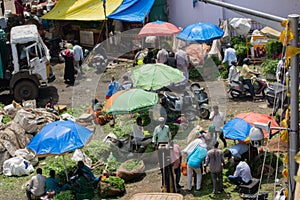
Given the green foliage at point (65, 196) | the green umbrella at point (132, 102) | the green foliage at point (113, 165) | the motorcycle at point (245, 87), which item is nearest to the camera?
the green foliage at point (65, 196)

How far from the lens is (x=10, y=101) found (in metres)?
19.7

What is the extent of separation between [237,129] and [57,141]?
399 centimetres

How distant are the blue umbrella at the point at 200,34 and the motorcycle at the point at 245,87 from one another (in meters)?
2.62

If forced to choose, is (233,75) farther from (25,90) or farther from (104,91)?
(25,90)

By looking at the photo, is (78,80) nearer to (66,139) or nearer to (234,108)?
(234,108)

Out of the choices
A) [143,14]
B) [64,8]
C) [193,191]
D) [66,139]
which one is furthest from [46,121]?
[64,8]

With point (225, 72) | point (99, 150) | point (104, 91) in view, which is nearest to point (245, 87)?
point (225, 72)

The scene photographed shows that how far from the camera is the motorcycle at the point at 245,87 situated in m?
18.0

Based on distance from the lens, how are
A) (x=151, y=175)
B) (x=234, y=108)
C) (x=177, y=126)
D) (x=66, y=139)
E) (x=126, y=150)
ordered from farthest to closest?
1. (x=234, y=108)
2. (x=177, y=126)
3. (x=126, y=150)
4. (x=151, y=175)
5. (x=66, y=139)

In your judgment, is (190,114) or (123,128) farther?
(190,114)

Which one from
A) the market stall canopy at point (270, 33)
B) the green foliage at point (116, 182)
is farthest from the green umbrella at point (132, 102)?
the market stall canopy at point (270, 33)

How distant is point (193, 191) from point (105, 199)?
1.96 meters

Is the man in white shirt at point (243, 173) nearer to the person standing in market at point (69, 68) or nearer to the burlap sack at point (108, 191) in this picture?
the burlap sack at point (108, 191)

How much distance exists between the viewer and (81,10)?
24.8 meters
